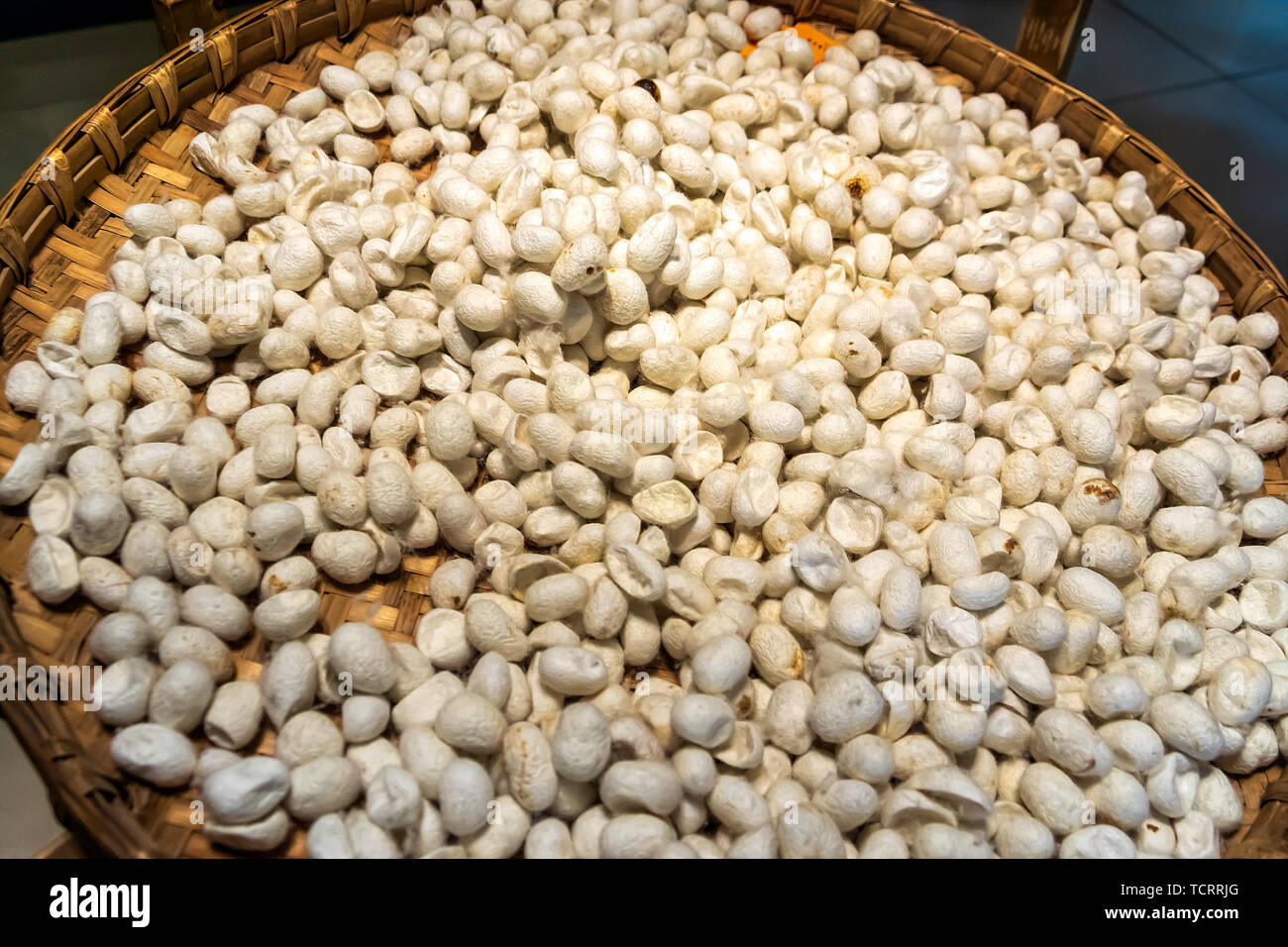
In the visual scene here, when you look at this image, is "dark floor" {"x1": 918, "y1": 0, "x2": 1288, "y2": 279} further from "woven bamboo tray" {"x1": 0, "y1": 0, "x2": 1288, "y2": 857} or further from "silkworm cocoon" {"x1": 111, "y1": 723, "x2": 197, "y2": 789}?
"silkworm cocoon" {"x1": 111, "y1": 723, "x2": 197, "y2": 789}

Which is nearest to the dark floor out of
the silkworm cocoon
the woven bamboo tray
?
the woven bamboo tray

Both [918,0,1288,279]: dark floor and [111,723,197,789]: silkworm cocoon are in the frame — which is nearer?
[111,723,197,789]: silkworm cocoon

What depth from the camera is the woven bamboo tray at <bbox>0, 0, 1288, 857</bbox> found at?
0.76 meters

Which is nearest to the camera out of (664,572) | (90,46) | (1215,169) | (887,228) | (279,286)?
(664,572)

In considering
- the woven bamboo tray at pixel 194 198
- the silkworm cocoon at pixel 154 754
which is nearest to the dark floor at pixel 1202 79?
the woven bamboo tray at pixel 194 198

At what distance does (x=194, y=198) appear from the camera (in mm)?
1109

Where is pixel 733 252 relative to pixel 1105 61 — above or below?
below

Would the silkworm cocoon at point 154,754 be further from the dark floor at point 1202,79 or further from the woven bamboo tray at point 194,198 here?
the dark floor at point 1202,79

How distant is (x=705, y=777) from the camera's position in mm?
792

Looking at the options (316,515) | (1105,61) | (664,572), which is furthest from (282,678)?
(1105,61)

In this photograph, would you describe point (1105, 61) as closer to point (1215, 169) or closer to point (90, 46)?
point (1215, 169)

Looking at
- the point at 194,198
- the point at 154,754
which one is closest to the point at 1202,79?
the point at 194,198

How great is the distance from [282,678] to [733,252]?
0.72 m

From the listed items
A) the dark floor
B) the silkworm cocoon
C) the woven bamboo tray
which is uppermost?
the dark floor
